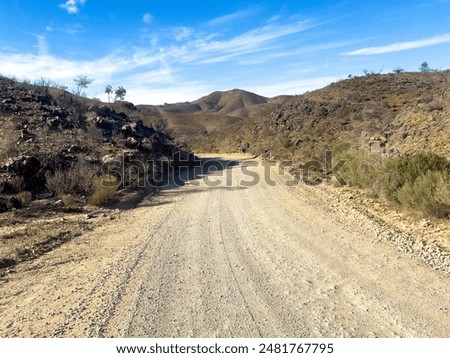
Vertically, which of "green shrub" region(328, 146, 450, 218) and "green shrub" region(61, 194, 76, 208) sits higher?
"green shrub" region(328, 146, 450, 218)

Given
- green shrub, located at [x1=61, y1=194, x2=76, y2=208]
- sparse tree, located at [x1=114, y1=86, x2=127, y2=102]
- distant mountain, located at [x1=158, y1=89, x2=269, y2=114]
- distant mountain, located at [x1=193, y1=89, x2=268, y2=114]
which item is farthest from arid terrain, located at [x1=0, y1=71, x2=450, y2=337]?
distant mountain, located at [x1=193, y1=89, x2=268, y2=114]

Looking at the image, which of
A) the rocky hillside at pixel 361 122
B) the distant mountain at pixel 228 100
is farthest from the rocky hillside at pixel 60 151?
the distant mountain at pixel 228 100

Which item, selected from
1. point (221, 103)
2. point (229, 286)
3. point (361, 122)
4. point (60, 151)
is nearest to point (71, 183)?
point (60, 151)

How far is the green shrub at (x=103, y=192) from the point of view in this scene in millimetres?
13273

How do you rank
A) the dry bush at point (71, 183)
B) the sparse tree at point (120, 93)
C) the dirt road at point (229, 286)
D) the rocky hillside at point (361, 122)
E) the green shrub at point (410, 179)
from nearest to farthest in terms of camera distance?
the dirt road at point (229, 286) < the green shrub at point (410, 179) < the dry bush at point (71, 183) < the rocky hillside at point (361, 122) < the sparse tree at point (120, 93)

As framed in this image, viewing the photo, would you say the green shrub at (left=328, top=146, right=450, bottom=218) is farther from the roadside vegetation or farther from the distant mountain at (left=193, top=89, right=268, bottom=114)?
the distant mountain at (left=193, top=89, right=268, bottom=114)

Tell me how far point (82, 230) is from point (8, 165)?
741 centimetres

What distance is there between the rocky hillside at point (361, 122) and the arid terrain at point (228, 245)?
267 millimetres

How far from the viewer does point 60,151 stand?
59.1 ft

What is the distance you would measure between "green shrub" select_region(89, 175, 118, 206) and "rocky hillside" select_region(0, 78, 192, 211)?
1.02ft

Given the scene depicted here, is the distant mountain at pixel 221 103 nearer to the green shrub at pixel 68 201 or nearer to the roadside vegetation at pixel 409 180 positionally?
the roadside vegetation at pixel 409 180

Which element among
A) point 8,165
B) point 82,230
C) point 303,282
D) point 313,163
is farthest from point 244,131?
point 303,282

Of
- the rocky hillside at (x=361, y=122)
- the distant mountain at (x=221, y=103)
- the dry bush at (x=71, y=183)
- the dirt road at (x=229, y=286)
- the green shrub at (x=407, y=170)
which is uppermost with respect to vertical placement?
the distant mountain at (x=221, y=103)

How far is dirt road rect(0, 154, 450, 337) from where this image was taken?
467 cm
